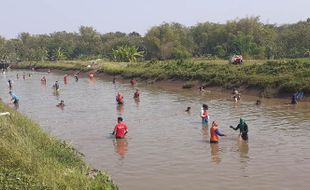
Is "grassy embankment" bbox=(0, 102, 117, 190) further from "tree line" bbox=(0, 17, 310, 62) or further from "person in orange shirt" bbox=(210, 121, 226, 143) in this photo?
"tree line" bbox=(0, 17, 310, 62)

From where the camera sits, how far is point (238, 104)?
36.5 metres

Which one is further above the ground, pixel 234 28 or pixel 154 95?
pixel 234 28

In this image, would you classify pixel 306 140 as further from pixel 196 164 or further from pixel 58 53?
pixel 58 53

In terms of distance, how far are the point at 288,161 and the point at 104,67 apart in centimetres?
Result: 6583

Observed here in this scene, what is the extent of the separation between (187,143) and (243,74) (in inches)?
1104

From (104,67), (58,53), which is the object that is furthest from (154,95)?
(58,53)

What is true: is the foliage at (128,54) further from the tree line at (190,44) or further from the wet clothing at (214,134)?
the wet clothing at (214,134)

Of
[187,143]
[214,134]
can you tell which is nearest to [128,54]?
[187,143]

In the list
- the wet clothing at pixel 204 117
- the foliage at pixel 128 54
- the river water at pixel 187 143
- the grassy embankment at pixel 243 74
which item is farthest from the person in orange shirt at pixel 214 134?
the foliage at pixel 128 54

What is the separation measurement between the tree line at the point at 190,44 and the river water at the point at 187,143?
39.5m

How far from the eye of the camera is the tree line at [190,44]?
77.4 meters

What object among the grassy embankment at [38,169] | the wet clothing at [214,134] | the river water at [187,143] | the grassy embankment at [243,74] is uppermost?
the grassy embankment at [243,74]

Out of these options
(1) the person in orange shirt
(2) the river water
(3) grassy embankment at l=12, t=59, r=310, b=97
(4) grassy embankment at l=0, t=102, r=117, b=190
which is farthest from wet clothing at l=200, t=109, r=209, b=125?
(3) grassy embankment at l=12, t=59, r=310, b=97

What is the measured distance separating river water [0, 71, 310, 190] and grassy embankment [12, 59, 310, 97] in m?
3.55
